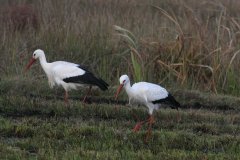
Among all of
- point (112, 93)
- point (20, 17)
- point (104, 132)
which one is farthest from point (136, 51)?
point (20, 17)

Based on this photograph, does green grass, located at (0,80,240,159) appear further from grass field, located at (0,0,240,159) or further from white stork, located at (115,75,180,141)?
white stork, located at (115,75,180,141)

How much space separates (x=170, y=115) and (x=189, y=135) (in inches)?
41.3

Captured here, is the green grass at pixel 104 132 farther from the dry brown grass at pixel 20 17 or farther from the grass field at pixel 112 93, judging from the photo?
the dry brown grass at pixel 20 17

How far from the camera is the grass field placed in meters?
4.09

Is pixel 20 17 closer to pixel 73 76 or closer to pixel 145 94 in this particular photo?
pixel 73 76

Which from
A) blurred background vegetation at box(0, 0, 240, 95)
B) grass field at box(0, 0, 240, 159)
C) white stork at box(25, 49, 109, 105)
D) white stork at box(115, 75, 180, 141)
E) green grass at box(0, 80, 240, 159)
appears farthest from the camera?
blurred background vegetation at box(0, 0, 240, 95)

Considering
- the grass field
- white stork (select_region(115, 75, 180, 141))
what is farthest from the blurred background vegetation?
white stork (select_region(115, 75, 180, 141))

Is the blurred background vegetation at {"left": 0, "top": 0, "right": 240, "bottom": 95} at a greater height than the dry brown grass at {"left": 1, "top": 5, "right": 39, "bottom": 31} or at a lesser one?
lesser

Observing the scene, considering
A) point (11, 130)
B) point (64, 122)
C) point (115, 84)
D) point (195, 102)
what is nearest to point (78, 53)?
point (115, 84)

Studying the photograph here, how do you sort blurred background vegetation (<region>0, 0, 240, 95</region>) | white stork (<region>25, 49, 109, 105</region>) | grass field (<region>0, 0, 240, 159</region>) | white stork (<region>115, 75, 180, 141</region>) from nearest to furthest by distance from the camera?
grass field (<region>0, 0, 240, 159</region>)
white stork (<region>115, 75, 180, 141</region>)
white stork (<region>25, 49, 109, 105</region>)
blurred background vegetation (<region>0, 0, 240, 95</region>)

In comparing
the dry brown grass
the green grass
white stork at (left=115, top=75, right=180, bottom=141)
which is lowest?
the green grass

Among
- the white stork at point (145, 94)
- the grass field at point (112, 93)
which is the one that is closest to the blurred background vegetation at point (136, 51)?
the grass field at point (112, 93)

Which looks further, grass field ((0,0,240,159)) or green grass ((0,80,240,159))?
grass field ((0,0,240,159))

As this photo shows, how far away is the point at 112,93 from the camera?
7.08 m
